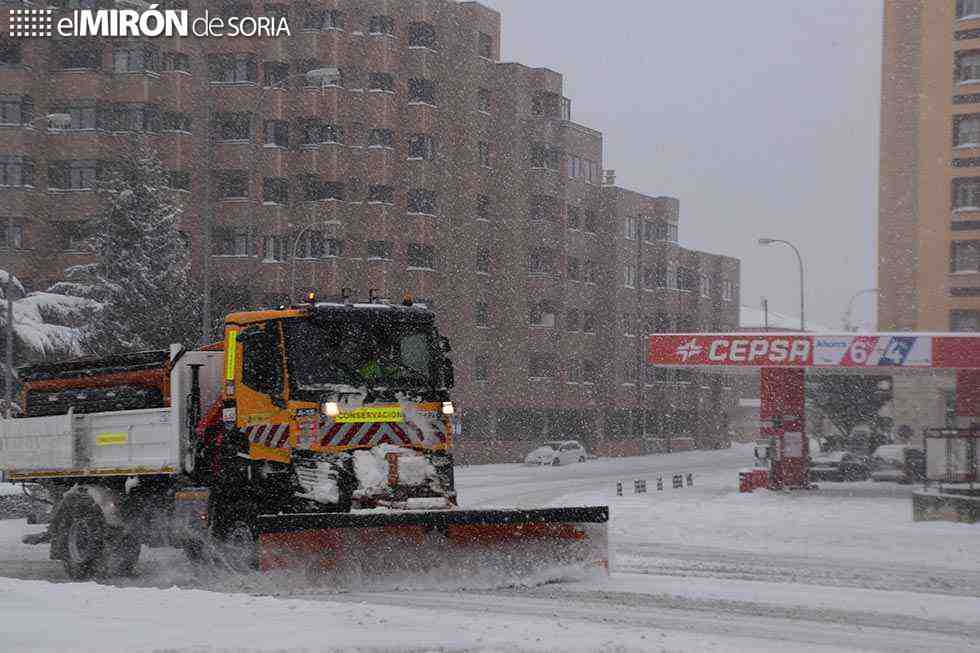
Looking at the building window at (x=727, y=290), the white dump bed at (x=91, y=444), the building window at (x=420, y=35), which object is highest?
the building window at (x=420, y=35)

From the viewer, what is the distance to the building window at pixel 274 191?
2884 inches

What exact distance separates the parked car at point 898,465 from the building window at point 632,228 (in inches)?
1789

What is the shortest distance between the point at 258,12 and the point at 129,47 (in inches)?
262

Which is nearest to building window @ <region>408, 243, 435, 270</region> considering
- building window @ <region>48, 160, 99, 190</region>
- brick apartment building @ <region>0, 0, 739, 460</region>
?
brick apartment building @ <region>0, 0, 739, 460</region>

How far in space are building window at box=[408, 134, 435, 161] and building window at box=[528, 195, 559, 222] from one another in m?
10.4

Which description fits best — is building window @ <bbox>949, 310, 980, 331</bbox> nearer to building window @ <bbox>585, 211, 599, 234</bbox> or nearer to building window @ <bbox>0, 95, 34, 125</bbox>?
building window @ <bbox>585, 211, 599, 234</bbox>

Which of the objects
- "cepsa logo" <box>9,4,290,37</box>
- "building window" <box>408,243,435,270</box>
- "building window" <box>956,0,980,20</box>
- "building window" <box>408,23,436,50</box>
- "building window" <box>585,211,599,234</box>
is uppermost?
"building window" <box>956,0,980,20</box>

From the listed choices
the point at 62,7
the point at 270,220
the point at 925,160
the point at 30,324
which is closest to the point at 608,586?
the point at 30,324

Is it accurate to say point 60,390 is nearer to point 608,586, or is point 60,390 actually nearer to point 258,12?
point 608,586

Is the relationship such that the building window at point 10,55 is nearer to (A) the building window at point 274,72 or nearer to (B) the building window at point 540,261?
(A) the building window at point 274,72

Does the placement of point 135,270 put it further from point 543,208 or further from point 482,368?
point 543,208

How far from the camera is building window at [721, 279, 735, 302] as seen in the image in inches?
4560

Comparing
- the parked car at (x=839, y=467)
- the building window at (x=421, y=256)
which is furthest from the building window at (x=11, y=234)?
the parked car at (x=839, y=467)

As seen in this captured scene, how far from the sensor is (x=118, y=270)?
182 feet
